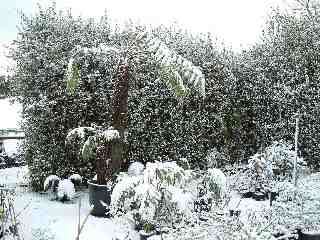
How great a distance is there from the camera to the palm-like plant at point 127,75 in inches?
210

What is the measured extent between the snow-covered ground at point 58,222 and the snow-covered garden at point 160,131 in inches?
1.0

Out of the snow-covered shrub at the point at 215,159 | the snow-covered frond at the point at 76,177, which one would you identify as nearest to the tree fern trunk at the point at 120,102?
the snow-covered frond at the point at 76,177

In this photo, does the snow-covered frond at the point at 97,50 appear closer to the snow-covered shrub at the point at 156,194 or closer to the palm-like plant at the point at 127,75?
the palm-like plant at the point at 127,75

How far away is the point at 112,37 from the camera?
727 cm

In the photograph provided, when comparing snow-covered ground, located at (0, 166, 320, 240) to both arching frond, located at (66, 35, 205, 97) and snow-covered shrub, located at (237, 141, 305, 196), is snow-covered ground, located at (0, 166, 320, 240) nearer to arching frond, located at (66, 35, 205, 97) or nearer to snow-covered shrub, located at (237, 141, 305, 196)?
snow-covered shrub, located at (237, 141, 305, 196)

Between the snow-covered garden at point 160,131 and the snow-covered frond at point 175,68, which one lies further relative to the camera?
the snow-covered frond at point 175,68

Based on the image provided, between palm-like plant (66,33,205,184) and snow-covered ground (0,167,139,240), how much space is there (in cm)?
71

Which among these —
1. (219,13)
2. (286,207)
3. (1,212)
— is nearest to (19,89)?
(1,212)

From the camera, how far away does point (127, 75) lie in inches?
226

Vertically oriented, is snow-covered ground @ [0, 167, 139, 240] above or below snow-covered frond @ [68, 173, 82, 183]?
below

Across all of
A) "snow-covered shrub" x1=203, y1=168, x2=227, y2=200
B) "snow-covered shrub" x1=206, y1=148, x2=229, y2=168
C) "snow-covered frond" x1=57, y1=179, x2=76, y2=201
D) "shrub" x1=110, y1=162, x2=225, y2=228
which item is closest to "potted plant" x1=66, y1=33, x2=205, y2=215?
"snow-covered frond" x1=57, y1=179, x2=76, y2=201

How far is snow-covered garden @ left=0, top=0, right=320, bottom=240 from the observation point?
13.9ft

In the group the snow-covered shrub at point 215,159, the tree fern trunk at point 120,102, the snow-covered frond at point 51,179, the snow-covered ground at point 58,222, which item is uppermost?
the tree fern trunk at point 120,102

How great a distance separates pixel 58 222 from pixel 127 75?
219 cm
